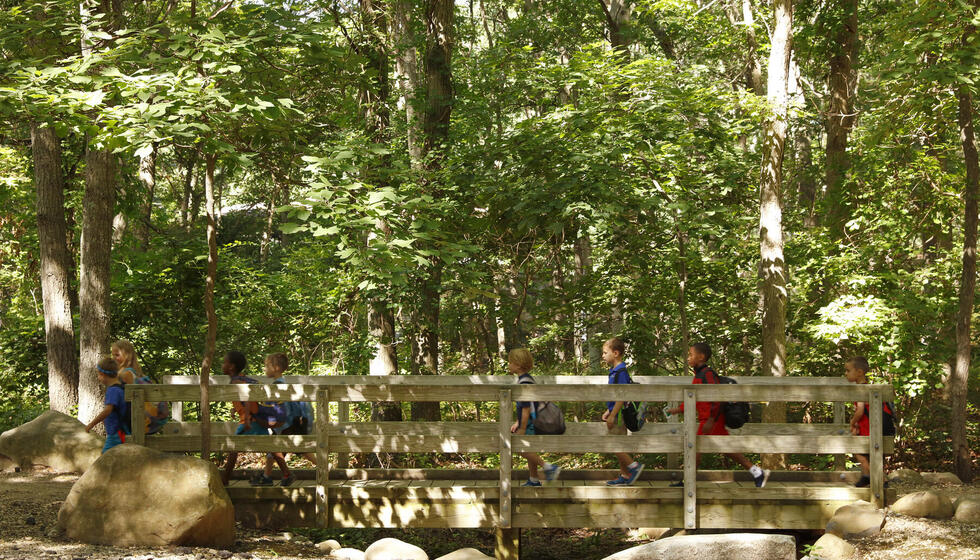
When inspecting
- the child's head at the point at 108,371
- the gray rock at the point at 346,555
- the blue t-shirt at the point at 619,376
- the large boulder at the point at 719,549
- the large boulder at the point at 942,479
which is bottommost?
the large boulder at the point at 942,479

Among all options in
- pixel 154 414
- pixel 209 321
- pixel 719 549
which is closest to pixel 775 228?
pixel 719 549

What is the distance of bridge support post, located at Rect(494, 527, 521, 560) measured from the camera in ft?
23.2

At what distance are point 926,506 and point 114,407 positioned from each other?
8134mm

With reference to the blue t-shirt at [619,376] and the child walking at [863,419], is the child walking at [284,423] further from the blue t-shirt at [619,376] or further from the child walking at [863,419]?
the child walking at [863,419]

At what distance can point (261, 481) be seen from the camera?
7633mm

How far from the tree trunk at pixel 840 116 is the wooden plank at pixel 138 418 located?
11.1 m

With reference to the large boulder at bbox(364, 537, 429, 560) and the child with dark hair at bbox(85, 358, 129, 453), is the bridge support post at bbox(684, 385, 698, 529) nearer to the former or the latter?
the large boulder at bbox(364, 537, 429, 560)

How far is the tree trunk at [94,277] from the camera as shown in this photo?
36.2 feet

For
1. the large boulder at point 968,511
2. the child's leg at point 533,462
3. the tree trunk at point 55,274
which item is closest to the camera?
the child's leg at point 533,462

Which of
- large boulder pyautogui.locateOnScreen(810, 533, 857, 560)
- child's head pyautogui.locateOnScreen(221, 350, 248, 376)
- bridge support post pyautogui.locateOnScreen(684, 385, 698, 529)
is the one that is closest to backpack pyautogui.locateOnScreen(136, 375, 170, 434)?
child's head pyautogui.locateOnScreen(221, 350, 248, 376)

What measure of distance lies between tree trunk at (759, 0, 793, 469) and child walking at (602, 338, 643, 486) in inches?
181

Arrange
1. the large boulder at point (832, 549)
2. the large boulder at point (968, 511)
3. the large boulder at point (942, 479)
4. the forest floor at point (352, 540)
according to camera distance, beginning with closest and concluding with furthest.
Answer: the forest floor at point (352, 540), the large boulder at point (832, 549), the large boulder at point (968, 511), the large boulder at point (942, 479)

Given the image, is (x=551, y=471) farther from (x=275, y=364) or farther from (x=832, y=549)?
(x=275, y=364)

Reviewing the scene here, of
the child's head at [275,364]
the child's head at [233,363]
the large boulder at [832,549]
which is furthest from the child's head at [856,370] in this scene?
the child's head at [233,363]
